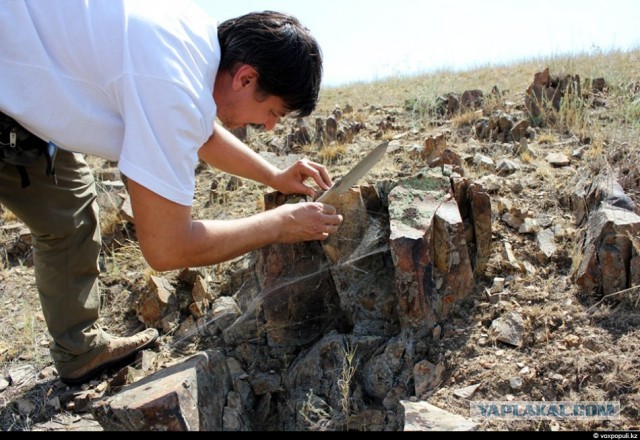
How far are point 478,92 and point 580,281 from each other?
323 centimetres

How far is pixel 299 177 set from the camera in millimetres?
2818

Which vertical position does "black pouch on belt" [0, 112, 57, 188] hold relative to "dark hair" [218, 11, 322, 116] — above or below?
below

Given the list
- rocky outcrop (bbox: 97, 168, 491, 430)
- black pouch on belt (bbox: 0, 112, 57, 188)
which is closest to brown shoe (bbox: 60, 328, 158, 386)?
rocky outcrop (bbox: 97, 168, 491, 430)

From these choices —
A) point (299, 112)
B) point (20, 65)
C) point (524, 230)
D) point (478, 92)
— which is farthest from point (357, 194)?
point (478, 92)

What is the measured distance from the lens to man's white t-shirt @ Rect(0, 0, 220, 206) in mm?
1809

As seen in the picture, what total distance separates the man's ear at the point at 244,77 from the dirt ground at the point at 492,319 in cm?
138

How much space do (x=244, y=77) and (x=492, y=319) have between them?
1513mm

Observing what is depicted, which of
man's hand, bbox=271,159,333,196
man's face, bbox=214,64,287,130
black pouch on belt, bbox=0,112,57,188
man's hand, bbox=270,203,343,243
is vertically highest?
man's face, bbox=214,64,287,130

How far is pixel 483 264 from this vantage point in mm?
2787

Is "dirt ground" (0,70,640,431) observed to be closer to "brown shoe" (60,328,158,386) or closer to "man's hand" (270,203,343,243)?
"brown shoe" (60,328,158,386)

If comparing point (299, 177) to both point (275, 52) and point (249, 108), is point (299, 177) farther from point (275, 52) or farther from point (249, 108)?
point (275, 52)

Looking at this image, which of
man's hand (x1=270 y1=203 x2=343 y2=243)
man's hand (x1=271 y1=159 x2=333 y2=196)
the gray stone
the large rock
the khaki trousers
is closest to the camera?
the gray stone

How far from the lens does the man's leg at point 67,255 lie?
247 centimetres

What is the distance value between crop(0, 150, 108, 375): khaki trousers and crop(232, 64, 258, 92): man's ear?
3.01ft
